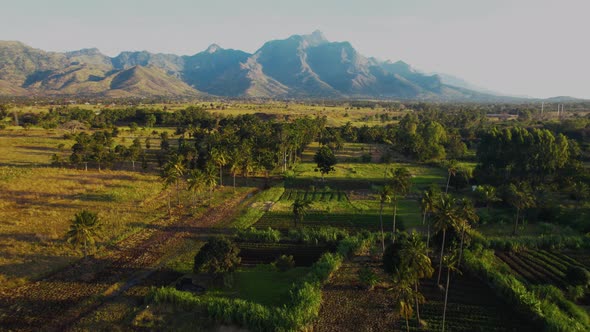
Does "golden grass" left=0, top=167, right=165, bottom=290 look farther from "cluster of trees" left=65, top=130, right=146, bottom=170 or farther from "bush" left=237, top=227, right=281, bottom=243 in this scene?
"bush" left=237, top=227, right=281, bottom=243

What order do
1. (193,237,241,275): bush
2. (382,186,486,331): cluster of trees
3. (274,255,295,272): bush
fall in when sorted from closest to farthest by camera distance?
(382,186,486,331): cluster of trees
(193,237,241,275): bush
(274,255,295,272): bush

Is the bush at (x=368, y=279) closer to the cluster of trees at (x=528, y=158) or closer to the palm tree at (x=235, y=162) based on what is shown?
the palm tree at (x=235, y=162)

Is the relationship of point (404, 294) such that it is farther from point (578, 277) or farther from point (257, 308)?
point (578, 277)

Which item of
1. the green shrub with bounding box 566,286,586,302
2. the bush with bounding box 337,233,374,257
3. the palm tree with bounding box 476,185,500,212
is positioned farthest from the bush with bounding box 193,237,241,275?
the palm tree with bounding box 476,185,500,212

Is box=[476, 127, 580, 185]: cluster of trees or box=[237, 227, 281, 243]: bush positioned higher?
box=[476, 127, 580, 185]: cluster of trees

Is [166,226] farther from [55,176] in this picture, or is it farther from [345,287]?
[55,176]

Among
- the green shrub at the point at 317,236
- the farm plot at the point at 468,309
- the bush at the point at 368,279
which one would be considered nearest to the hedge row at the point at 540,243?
the farm plot at the point at 468,309

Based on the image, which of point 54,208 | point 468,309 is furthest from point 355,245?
point 54,208
